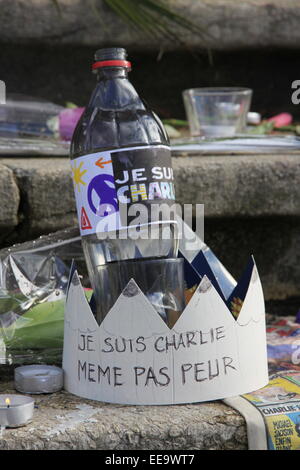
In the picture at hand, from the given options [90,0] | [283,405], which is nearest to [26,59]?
[90,0]

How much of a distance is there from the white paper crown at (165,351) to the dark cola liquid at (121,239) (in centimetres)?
9

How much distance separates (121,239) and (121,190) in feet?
0.40

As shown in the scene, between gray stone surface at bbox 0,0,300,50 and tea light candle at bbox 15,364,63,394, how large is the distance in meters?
0.93

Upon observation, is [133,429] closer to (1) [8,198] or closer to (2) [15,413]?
(2) [15,413]

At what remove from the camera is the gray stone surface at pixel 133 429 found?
916 mm

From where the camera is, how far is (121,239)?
44.9 inches

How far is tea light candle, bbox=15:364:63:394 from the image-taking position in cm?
106

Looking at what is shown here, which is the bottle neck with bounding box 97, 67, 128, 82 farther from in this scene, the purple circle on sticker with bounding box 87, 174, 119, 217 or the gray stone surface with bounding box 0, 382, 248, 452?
the gray stone surface with bounding box 0, 382, 248, 452

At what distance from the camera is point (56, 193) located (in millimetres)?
1348

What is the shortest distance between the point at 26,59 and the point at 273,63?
26.3 inches

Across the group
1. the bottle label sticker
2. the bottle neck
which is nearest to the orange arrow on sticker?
the bottle label sticker

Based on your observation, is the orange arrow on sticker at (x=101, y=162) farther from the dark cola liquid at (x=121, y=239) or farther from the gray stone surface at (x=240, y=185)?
the gray stone surface at (x=240, y=185)

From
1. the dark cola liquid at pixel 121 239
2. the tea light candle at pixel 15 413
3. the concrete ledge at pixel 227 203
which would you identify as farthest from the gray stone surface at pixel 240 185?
the tea light candle at pixel 15 413
